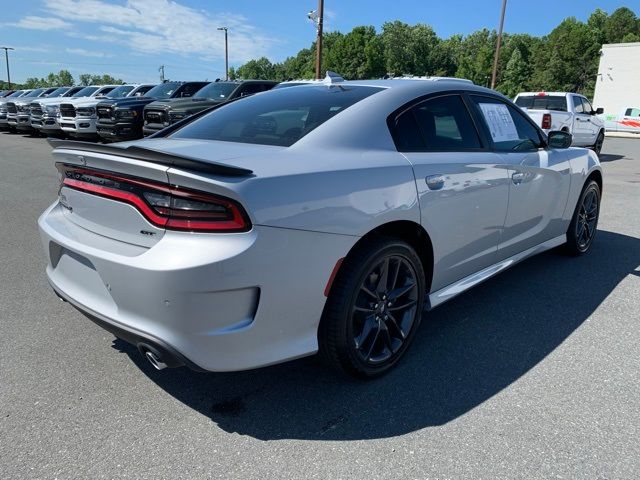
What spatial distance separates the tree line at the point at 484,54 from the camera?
63094 millimetres

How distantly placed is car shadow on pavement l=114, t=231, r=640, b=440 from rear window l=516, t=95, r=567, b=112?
11.9 m

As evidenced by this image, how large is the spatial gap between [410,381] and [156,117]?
1051cm

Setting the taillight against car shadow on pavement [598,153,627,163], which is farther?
car shadow on pavement [598,153,627,163]

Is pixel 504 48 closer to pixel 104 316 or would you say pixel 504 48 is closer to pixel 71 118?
pixel 71 118

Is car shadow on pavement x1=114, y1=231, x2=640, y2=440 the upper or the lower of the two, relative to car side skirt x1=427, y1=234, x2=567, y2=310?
lower

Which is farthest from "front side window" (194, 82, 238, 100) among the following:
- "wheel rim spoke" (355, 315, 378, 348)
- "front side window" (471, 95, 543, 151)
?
"wheel rim spoke" (355, 315, 378, 348)

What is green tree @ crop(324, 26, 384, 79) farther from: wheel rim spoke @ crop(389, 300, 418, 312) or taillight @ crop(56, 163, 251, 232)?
taillight @ crop(56, 163, 251, 232)

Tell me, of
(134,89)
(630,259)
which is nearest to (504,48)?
(134,89)

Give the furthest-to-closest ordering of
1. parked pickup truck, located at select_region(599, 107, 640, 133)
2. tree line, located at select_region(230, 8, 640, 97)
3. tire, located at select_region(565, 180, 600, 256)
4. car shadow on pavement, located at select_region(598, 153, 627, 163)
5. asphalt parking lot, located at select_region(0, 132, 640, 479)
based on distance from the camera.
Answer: tree line, located at select_region(230, 8, 640, 97)
parked pickup truck, located at select_region(599, 107, 640, 133)
car shadow on pavement, located at select_region(598, 153, 627, 163)
tire, located at select_region(565, 180, 600, 256)
asphalt parking lot, located at select_region(0, 132, 640, 479)

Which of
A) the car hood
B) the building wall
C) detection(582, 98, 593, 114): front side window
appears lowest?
the car hood

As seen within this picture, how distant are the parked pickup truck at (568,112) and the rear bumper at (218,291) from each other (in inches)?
497

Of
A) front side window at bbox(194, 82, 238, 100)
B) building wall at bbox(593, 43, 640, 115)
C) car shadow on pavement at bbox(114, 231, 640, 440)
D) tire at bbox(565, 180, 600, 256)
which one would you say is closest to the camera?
car shadow on pavement at bbox(114, 231, 640, 440)

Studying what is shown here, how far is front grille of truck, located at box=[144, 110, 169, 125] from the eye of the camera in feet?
37.3

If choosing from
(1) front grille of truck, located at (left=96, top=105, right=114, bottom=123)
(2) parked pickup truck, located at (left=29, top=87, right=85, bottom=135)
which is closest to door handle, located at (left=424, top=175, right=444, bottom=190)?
(1) front grille of truck, located at (left=96, top=105, right=114, bottom=123)
